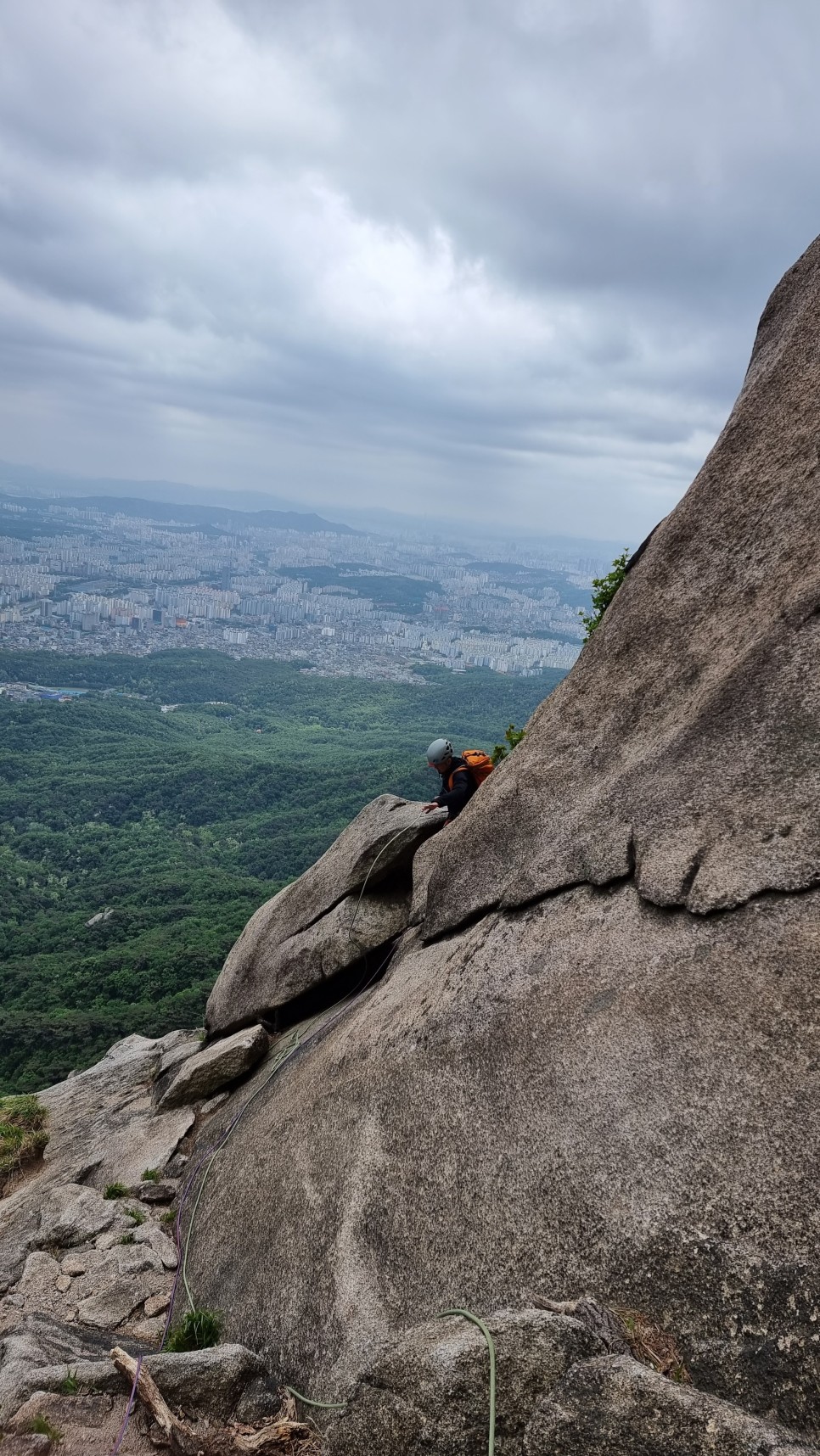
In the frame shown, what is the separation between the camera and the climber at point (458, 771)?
13219 millimetres

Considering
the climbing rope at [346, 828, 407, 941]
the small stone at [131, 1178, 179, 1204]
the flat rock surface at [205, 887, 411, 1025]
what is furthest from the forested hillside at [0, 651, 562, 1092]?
the climbing rope at [346, 828, 407, 941]

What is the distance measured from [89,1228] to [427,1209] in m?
6.96

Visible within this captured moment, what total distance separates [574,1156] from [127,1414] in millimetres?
4657

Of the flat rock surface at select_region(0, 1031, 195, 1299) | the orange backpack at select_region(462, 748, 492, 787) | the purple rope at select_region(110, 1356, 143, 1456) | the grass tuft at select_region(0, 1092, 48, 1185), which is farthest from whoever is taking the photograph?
the grass tuft at select_region(0, 1092, 48, 1185)

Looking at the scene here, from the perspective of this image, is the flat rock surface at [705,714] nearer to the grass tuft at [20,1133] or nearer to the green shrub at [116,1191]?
the green shrub at [116,1191]

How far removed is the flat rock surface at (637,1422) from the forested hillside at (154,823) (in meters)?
29.2

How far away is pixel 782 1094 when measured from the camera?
5734 mm

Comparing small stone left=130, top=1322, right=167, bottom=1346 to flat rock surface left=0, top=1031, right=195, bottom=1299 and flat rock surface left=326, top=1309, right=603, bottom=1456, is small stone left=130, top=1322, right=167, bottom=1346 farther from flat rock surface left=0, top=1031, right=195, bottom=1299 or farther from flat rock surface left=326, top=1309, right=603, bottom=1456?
flat rock surface left=326, top=1309, right=603, bottom=1456

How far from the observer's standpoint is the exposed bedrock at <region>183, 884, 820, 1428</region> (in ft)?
17.8

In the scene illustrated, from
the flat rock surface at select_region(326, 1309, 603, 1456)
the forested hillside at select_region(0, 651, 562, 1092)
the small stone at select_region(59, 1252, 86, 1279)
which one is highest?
the flat rock surface at select_region(326, 1309, 603, 1456)

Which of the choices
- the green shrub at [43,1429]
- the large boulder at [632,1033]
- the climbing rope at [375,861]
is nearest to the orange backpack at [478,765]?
the climbing rope at [375,861]

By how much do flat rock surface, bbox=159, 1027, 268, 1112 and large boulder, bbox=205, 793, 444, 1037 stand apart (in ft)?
2.38

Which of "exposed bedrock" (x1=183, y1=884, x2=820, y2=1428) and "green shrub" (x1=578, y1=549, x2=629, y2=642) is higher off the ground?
"green shrub" (x1=578, y1=549, x2=629, y2=642)

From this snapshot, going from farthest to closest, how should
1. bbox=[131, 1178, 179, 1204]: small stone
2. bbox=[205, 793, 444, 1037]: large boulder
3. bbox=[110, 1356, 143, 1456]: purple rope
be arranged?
bbox=[205, 793, 444, 1037]: large boulder → bbox=[131, 1178, 179, 1204]: small stone → bbox=[110, 1356, 143, 1456]: purple rope
